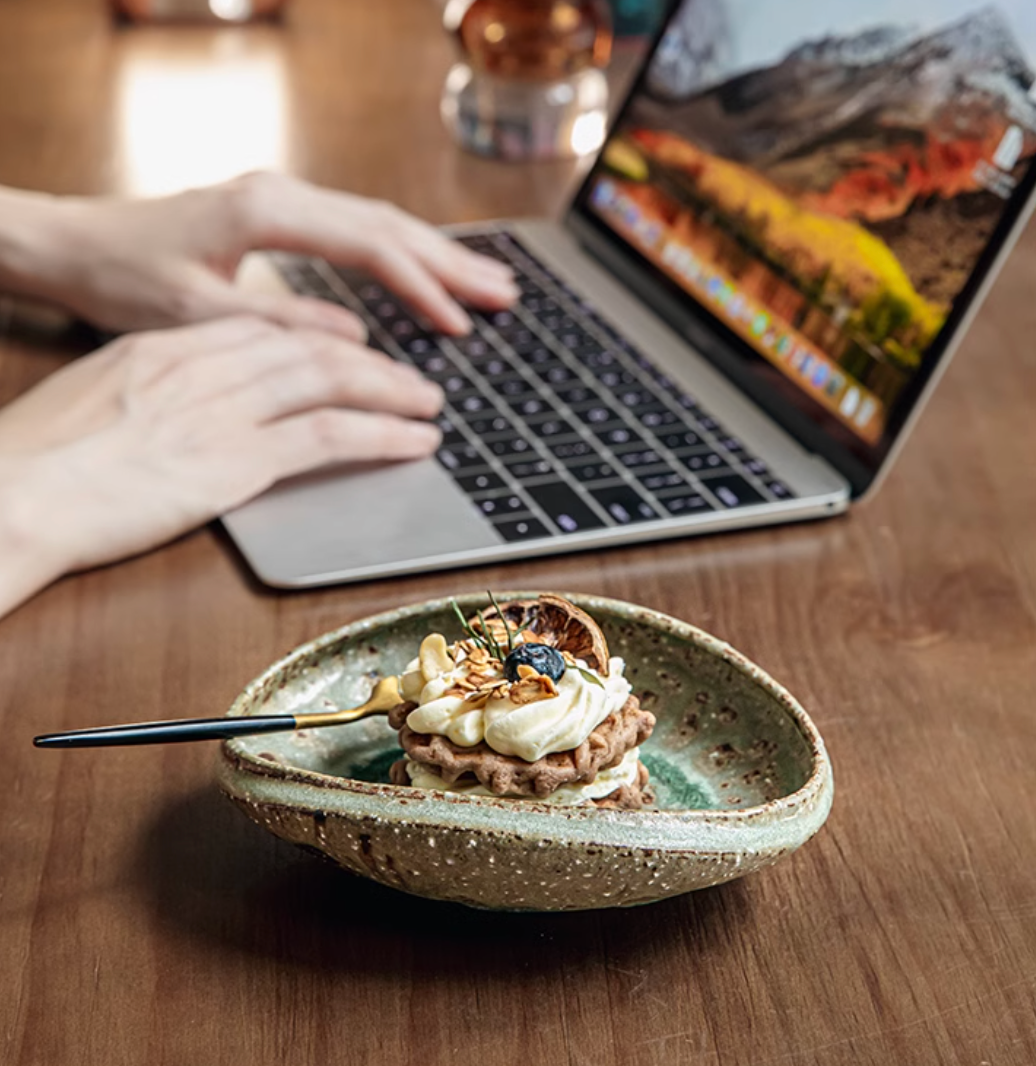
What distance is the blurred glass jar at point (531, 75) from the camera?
1416 millimetres

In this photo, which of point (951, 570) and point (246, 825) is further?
point (951, 570)

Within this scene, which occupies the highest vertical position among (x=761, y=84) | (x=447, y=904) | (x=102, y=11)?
(x=761, y=84)

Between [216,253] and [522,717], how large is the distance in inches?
23.0

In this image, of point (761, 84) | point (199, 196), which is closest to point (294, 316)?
point (199, 196)

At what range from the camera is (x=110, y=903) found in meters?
0.61

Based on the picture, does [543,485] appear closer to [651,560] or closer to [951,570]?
[651,560]

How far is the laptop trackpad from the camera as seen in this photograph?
2.69 ft

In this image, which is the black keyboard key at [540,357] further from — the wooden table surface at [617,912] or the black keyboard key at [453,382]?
the wooden table surface at [617,912]

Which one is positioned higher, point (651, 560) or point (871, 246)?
point (871, 246)

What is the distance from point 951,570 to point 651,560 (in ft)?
0.53

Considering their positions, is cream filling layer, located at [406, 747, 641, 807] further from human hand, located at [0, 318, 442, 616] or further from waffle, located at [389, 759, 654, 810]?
human hand, located at [0, 318, 442, 616]

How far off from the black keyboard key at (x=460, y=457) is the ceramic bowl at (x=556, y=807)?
0.84 feet

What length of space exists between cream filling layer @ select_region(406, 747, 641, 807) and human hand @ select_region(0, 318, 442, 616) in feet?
0.97

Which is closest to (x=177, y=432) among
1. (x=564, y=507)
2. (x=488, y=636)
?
(x=564, y=507)
